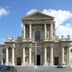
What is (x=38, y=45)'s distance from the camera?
81.2 meters

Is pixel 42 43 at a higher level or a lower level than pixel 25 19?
lower

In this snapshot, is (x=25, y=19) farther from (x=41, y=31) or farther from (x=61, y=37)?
(x=61, y=37)

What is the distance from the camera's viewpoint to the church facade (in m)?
79.7

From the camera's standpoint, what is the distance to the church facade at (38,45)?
79.7 meters

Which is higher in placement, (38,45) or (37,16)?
(37,16)

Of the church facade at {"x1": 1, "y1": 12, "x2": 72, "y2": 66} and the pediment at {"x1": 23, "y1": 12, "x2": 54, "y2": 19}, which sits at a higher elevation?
the pediment at {"x1": 23, "y1": 12, "x2": 54, "y2": 19}

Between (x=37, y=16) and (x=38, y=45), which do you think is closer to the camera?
(x=38, y=45)

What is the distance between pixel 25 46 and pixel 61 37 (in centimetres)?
946

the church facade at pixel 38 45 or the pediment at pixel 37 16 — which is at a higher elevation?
the pediment at pixel 37 16

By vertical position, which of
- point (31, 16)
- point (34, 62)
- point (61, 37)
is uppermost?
point (31, 16)

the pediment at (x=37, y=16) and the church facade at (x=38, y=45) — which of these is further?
the pediment at (x=37, y=16)

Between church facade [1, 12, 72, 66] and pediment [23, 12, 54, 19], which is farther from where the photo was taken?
pediment [23, 12, 54, 19]

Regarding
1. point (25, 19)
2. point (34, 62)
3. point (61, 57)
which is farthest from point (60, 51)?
point (25, 19)

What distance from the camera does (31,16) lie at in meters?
81.6
